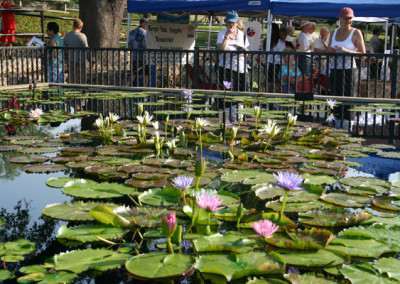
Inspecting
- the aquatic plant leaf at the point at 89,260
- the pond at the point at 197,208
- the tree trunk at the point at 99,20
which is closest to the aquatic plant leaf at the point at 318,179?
the pond at the point at 197,208

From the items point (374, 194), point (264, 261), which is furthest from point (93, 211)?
point (374, 194)

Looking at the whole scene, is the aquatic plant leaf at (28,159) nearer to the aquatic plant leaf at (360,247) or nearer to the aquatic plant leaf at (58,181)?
the aquatic plant leaf at (58,181)

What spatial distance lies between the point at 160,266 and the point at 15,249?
62cm

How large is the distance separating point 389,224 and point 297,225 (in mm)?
432

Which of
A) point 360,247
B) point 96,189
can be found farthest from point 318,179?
point 96,189

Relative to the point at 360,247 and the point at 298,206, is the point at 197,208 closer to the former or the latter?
the point at 298,206

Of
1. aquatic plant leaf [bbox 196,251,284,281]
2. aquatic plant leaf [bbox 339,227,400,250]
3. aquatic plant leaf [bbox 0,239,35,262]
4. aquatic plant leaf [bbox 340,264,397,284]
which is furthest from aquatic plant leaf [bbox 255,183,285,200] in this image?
aquatic plant leaf [bbox 0,239,35,262]

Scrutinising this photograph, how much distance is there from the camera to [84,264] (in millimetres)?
1969

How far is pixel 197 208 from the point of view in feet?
8.34

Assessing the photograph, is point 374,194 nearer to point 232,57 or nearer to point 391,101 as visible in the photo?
point 391,101

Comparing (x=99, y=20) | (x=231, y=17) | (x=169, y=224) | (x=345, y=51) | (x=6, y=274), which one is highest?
(x=99, y=20)

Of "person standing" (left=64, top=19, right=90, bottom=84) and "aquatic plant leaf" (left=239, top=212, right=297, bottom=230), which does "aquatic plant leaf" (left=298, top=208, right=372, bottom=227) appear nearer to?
"aquatic plant leaf" (left=239, top=212, right=297, bottom=230)

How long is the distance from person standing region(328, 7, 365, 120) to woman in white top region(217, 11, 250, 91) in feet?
5.05

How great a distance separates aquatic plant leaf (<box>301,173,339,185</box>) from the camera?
3.30 metres
